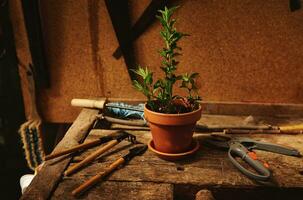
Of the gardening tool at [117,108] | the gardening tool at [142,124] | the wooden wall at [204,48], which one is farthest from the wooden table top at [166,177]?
the wooden wall at [204,48]

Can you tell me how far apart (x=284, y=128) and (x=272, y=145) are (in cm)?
23

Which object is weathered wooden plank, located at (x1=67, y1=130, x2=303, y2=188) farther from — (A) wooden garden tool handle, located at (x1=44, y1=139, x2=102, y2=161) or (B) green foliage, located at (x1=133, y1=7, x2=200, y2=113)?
(B) green foliage, located at (x1=133, y1=7, x2=200, y2=113)

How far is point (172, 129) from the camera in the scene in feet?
3.41

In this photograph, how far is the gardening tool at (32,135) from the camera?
1.80 m

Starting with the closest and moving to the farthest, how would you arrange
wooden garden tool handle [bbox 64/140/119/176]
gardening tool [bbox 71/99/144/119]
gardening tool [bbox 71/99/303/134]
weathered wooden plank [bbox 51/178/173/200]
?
weathered wooden plank [bbox 51/178/173/200] < wooden garden tool handle [bbox 64/140/119/176] < gardening tool [bbox 71/99/303/134] < gardening tool [bbox 71/99/144/119]

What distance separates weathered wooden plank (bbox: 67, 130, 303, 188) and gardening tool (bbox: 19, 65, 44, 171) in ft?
2.65

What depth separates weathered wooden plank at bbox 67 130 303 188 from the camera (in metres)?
0.95

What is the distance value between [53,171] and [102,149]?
0.64 feet

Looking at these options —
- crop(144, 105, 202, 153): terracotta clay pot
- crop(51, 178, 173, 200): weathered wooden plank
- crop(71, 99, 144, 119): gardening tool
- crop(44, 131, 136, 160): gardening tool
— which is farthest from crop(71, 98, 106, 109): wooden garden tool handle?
Result: crop(51, 178, 173, 200): weathered wooden plank

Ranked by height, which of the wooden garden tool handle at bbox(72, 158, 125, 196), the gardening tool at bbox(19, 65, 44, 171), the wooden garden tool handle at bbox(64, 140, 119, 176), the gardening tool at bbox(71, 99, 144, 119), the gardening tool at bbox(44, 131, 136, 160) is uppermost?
the gardening tool at bbox(71, 99, 144, 119)

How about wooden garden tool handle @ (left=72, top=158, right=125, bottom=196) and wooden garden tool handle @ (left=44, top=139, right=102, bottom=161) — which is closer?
wooden garden tool handle @ (left=72, top=158, right=125, bottom=196)

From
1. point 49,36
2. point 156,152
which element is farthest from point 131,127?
point 49,36

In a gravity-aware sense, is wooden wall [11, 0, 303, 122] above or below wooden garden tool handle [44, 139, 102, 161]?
above

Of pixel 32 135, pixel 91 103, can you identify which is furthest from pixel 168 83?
pixel 32 135
